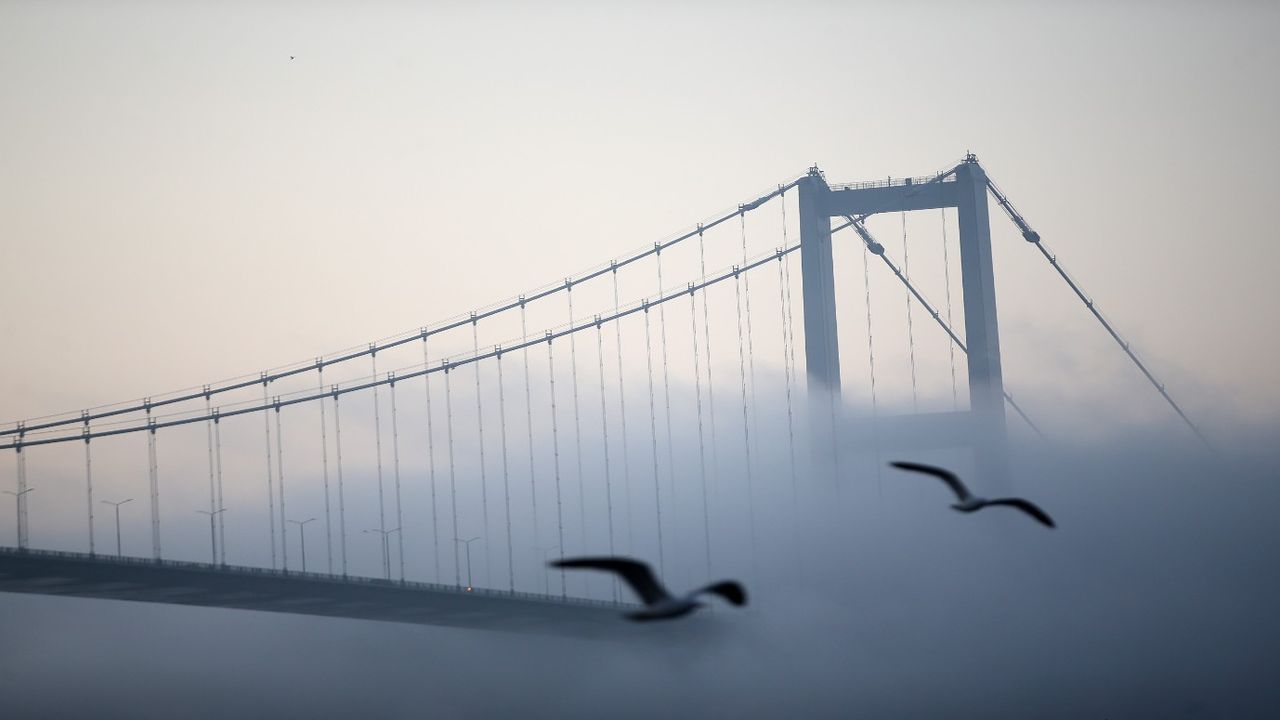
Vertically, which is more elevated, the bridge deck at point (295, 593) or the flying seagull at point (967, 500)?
the flying seagull at point (967, 500)

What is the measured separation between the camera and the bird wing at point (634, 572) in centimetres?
1598

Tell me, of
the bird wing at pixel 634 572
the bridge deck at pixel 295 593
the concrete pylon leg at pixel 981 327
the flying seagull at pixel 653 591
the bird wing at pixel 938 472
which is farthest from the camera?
the bridge deck at pixel 295 593

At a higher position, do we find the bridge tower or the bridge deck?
the bridge tower

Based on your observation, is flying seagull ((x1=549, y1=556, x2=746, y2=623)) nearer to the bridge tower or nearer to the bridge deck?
the bridge tower

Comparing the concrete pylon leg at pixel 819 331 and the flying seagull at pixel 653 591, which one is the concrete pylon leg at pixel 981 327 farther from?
the flying seagull at pixel 653 591

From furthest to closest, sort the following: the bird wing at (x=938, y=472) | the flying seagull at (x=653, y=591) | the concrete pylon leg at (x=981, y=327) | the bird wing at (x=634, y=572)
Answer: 1. the concrete pylon leg at (x=981, y=327)
2. the bird wing at (x=938, y=472)
3. the flying seagull at (x=653, y=591)
4. the bird wing at (x=634, y=572)

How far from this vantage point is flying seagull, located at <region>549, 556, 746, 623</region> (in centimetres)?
1767

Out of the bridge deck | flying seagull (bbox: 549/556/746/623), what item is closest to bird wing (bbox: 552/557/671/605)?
flying seagull (bbox: 549/556/746/623)

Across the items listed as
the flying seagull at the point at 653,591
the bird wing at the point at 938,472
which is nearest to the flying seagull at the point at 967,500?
the bird wing at the point at 938,472

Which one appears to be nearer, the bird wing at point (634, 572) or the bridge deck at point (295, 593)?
the bird wing at point (634, 572)

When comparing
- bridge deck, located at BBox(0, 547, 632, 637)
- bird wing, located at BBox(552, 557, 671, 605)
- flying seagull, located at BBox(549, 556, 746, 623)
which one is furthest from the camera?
bridge deck, located at BBox(0, 547, 632, 637)

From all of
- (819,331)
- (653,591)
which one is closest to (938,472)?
(653,591)

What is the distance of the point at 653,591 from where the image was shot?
66.3 feet

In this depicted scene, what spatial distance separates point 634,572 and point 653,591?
Result: 1.48 m
